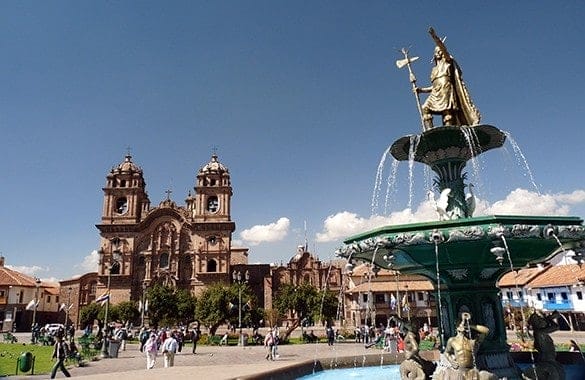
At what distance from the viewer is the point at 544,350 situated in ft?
24.3

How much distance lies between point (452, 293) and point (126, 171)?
57864 millimetres

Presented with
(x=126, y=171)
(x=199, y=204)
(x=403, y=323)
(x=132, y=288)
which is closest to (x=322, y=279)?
(x=199, y=204)

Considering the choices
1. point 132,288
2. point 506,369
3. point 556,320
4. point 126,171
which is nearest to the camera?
point 506,369

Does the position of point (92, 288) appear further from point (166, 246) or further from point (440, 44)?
point (440, 44)

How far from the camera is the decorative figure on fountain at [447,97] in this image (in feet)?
28.9

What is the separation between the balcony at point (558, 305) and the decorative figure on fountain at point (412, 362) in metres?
37.4

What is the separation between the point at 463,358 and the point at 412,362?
1353 mm

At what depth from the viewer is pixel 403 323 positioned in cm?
820

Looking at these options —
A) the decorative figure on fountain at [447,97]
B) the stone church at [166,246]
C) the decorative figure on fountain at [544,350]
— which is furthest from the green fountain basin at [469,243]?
the stone church at [166,246]

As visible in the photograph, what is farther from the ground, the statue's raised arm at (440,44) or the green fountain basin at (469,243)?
the statue's raised arm at (440,44)

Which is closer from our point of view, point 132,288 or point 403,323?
point 403,323

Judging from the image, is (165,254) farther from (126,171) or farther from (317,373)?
(317,373)

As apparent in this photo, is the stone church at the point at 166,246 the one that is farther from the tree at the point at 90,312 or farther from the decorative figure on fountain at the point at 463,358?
the decorative figure on fountain at the point at 463,358

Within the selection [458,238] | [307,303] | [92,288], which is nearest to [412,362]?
[458,238]
